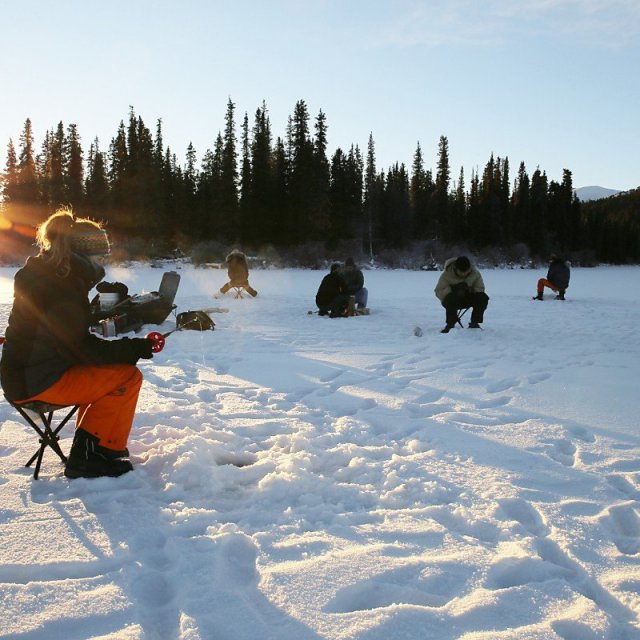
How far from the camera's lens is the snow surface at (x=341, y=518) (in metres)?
2.12

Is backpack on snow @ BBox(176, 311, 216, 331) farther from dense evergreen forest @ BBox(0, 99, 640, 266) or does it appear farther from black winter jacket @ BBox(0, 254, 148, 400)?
dense evergreen forest @ BBox(0, 99, 640, 266)

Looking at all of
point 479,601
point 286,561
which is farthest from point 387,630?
point 286,561

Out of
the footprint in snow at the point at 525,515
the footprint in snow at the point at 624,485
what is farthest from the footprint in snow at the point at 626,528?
the footprint in snow at the point at 525,515

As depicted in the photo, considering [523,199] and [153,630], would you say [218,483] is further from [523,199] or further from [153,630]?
[523,199]

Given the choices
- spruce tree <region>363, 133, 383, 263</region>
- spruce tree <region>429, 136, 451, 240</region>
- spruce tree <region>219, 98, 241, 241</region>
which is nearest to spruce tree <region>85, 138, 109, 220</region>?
spruce tree <region>219, 98, 241, 241</region>

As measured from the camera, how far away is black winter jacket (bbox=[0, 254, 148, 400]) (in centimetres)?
298

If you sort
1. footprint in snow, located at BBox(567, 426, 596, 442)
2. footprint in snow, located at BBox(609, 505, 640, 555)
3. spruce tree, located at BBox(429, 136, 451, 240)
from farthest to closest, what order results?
1. spruce tree, located at BBox(429, 136, 451, 240)
2. footprint in snow, located at BBox(567, 426, 596, 442)
3. footprint in snow, located at BBox(609, 505, 640, 555)

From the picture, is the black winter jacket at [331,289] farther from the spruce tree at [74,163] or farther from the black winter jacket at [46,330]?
the spruce tree at [74,163]

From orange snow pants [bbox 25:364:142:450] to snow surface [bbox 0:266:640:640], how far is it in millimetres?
295

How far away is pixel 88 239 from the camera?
324 centimetres

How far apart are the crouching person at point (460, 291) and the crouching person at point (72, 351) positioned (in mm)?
7055

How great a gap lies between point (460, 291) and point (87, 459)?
297 inches

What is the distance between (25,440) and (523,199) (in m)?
66.6

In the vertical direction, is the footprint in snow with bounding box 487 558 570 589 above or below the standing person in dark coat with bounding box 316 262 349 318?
below
